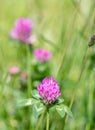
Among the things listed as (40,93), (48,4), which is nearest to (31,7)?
(48,4)

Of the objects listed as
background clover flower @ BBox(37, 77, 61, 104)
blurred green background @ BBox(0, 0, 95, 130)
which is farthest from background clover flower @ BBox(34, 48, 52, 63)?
background clover flower @ BBox(37, 77, 61, 104)

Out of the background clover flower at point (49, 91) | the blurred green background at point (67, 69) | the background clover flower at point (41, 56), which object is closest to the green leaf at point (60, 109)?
the background clover flower at point (49, 91)

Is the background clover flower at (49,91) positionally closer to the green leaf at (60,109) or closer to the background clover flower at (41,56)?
the green leaf at (60,109)

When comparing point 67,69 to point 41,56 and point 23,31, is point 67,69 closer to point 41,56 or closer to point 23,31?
point 41,56

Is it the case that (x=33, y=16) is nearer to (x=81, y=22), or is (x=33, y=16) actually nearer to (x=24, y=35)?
(x=81, y=22)

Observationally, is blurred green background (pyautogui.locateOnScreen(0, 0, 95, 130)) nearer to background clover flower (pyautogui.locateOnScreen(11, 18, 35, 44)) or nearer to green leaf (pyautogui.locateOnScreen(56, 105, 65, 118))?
background clover flower (pyautogui.locateOnScreen(11, 18, 35, 44))
